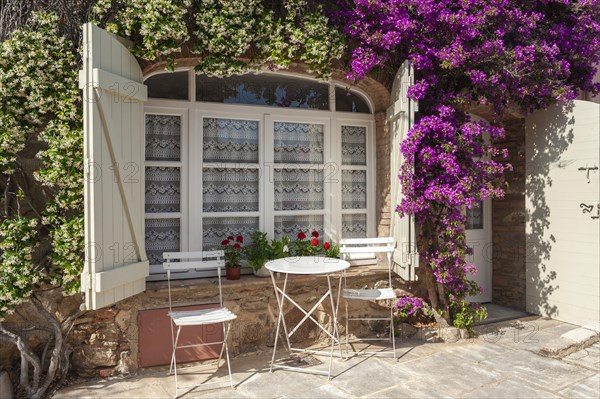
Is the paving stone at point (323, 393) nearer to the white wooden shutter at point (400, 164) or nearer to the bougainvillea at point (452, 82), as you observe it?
the white wooden shutter at point (400, 164)

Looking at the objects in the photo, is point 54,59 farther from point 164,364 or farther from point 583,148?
point 583,148

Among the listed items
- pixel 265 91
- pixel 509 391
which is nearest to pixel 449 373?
pixel 509 391

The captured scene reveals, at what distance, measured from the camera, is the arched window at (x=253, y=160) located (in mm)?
4324

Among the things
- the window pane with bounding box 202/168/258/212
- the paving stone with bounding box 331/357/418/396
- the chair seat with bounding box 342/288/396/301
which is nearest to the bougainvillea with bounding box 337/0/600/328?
the chair seat with bounding box 342/288/396/301

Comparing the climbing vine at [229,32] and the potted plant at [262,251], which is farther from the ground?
the climbing vine at [229,32]

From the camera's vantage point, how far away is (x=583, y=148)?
5082mm

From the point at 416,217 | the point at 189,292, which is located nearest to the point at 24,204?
the point at 189,292

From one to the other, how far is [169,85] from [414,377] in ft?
11.0

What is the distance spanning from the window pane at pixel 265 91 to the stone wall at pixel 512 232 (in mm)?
2641

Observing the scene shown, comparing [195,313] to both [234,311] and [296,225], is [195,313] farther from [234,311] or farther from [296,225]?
[296,225]

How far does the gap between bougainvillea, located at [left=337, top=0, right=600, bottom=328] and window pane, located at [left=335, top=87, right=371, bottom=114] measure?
0.54 meters

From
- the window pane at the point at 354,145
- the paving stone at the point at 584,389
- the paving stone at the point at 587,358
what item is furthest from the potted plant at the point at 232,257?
the paving stone at the point at 587,358

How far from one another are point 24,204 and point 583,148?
5451 millimetres

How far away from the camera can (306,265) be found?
400 cm
